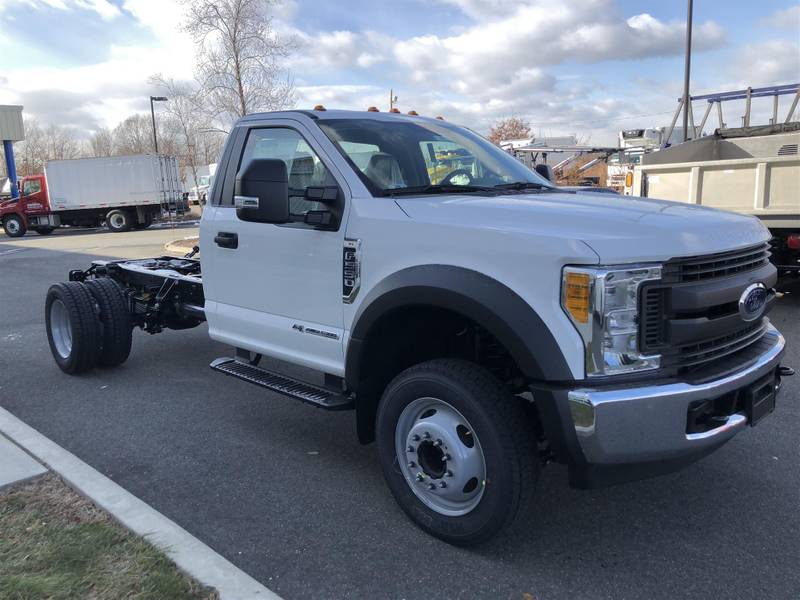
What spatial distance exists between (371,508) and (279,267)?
1484 millimetres

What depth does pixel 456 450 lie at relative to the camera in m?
3.03

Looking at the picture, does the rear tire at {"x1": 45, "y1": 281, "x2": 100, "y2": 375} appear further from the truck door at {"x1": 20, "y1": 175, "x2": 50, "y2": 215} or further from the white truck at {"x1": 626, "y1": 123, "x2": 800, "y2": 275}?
the truck door at {"x1": 20, "y1": 175, "x2": 50, "y2": 215}

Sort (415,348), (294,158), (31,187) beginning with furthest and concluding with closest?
(31,187), (294,158), (415,348)

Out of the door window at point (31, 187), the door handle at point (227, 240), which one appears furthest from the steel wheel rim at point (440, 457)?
the door window at point (31, 187)

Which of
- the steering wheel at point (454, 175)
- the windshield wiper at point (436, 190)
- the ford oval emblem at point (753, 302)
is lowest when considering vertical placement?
the ford oval emblem at point (753, 302)

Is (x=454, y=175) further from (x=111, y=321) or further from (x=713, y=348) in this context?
(x=111, y=321)

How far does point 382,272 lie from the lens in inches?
131

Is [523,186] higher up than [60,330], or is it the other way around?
[523,186]

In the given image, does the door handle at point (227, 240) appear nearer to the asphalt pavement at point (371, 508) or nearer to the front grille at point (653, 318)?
the asphalt pavement at point (371, 508)

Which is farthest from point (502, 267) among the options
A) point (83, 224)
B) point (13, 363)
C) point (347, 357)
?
point (83, 224)

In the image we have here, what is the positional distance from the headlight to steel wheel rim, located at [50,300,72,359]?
510cm

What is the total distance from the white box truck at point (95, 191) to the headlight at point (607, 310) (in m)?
28.5

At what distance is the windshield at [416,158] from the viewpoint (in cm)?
375

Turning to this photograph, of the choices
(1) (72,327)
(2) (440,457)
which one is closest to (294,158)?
(2) (440,457)
